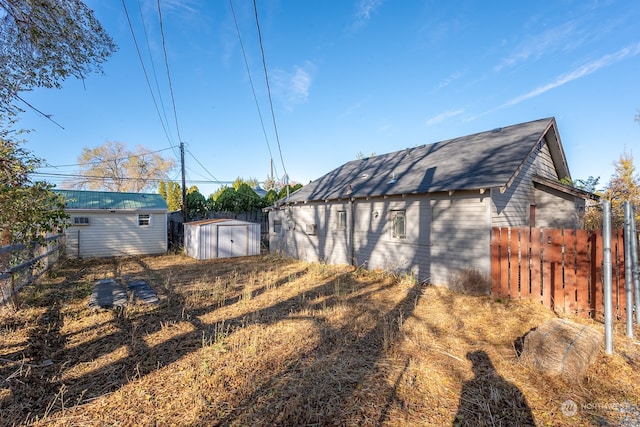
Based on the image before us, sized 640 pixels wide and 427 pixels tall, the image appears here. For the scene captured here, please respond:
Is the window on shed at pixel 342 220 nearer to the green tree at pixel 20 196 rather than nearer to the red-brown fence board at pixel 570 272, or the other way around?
the red-brown fence board at pixel 570 272

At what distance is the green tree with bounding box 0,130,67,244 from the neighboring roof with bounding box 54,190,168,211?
10504 millimetres

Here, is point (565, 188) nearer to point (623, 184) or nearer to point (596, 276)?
point (596, 276)

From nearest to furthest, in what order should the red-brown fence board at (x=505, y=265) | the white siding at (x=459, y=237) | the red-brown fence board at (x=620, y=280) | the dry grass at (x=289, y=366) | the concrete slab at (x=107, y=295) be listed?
the dry grass at (x=289, y=366)
the red-brown fence board at (x=620, y=280)
the concrete slab at (x=107, y=295)
the red-brown fence board at (x=505, y=265)
the white siding at (x=459, y=237)

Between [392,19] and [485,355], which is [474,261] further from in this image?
[392,19]

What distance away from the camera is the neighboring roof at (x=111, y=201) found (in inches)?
550

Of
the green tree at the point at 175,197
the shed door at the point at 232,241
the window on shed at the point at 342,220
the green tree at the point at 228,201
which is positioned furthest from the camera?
the green tree at the point at 175,197

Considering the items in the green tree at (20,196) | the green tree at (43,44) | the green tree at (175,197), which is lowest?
the green tree at (20,196)

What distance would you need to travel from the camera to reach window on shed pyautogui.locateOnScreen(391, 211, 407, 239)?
887 centimetres

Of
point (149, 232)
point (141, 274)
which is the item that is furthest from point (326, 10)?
point (149, 232)

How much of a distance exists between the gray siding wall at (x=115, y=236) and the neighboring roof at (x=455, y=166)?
8.03m

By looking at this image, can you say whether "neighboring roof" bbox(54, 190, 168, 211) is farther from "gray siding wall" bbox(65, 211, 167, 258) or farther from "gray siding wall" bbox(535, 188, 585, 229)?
"gray siding wall" bbox(535, 188, 585, 229)

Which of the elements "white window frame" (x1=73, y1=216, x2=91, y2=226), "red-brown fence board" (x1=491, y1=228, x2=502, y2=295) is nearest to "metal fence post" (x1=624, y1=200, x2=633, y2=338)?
"red-brown fence board" (x1=491, y1=228, x2=502, y2=295)

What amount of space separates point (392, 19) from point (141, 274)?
502 inches

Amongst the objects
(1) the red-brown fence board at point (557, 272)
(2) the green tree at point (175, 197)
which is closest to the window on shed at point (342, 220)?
(1) the red-brown fence board at point (557, 272)
